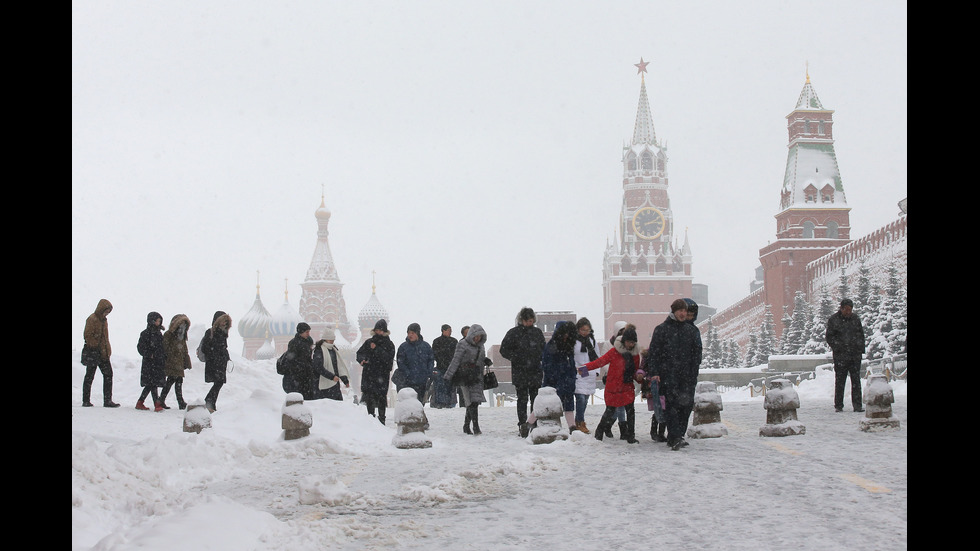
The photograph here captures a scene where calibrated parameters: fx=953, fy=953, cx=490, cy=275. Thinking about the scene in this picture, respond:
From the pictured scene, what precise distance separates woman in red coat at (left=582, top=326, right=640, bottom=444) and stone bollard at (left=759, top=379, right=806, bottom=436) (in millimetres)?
1630

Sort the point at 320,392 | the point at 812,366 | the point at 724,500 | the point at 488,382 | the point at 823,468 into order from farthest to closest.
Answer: the point at 812,366 → the point at 320,392 → the point at 488,382 → the point at 823,468 → the point at 724,500

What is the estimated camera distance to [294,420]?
10.6 meters

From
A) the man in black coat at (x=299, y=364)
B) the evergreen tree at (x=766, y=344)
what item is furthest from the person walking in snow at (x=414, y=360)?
the evergreen tree at (x=766, y=344)

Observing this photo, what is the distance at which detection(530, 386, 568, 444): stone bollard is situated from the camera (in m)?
10.4

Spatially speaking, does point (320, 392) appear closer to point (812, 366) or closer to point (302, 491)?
point (302, 491)

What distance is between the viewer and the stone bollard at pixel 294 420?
10.6 metres

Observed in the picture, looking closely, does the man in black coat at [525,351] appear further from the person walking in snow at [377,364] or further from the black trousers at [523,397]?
the person walking in snow at [377,364]

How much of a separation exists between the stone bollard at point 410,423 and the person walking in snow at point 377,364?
7.35 feet

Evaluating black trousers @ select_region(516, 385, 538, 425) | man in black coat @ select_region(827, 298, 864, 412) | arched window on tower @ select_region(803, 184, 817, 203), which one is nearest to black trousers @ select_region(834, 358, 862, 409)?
man in black coat @ select_region(827, 298, 864, 412)

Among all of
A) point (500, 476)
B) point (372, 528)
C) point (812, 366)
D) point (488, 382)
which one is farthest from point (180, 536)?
point (812, 366)

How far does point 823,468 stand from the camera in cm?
779

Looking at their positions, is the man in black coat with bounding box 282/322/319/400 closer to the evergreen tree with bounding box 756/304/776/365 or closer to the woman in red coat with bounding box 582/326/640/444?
the woman in red coat with bounding box 582/326/640/444

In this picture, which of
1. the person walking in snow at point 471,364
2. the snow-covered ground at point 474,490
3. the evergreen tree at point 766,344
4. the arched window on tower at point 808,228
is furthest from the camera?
the arched window on tower at point 808,228
